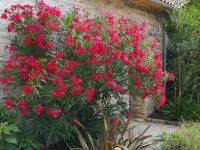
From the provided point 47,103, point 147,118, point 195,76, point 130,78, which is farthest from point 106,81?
point 195,76

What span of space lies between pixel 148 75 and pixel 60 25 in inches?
70.1

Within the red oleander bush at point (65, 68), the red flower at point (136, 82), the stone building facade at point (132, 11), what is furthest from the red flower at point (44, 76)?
the red flower at point (136, 82)

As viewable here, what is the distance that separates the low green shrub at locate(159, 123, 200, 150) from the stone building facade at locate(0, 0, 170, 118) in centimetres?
286

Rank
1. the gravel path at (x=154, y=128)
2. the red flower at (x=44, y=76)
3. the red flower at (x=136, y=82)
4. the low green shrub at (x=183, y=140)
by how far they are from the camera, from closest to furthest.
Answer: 1. the red flower at (x=44, y=76)
2. the low green shrub at (x=183, y=140)
3. the red flower at (x=136, y=82)
4. the gravel path at (x=154, y=128)

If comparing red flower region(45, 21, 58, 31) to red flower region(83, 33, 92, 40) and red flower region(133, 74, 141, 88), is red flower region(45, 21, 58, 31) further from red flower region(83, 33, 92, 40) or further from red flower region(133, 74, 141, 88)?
red flower region(133, 74, 141, 88)

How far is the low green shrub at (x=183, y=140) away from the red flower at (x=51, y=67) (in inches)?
87.4

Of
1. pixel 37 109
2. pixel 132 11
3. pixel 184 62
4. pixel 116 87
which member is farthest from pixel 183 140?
pixel 184 62

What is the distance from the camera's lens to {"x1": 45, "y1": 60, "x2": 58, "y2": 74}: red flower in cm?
511

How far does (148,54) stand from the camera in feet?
20.3

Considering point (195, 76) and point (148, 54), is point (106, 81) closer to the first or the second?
point (148, 54)

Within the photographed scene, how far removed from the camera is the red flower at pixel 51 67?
16.8 ft

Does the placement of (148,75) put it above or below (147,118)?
above

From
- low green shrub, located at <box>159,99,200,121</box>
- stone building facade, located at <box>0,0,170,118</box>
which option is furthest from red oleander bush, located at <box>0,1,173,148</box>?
low green shrub, located at <box>159,99,200,121</box>

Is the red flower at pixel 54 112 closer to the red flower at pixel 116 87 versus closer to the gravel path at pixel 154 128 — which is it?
the red flower at pixel 116 87
